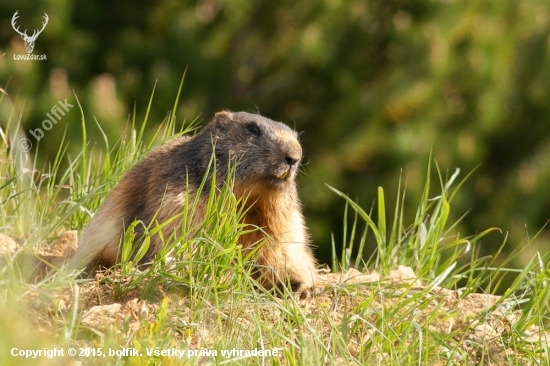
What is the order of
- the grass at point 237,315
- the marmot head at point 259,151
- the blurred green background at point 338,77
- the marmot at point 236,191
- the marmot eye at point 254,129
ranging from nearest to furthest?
the grass at point 237,315
the marmot at point 236,191
the marmot head at point 259,151
the marmot eye at point 254,129
the blurred green background at point 338,77

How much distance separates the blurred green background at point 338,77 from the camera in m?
9.87

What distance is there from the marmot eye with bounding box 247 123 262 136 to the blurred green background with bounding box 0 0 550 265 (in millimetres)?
5197

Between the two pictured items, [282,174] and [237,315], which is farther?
[282,174]

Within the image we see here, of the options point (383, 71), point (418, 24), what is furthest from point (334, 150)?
point (418, 24)

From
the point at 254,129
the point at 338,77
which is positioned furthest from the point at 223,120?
the point at 338,77

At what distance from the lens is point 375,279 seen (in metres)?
3.83

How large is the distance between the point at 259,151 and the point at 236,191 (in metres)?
0.26

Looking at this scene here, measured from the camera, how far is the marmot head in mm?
4156

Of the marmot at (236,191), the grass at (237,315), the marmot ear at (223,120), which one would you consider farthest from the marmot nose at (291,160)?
the grass at (237,315)

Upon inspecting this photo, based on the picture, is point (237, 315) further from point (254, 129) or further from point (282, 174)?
point (254, 129)

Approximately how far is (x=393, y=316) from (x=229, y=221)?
2.75 ft

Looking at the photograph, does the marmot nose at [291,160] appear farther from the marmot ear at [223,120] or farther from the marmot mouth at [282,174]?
the marmot ear at [223,120]

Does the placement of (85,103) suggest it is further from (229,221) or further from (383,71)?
(229,221)

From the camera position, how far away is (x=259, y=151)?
422 cm
